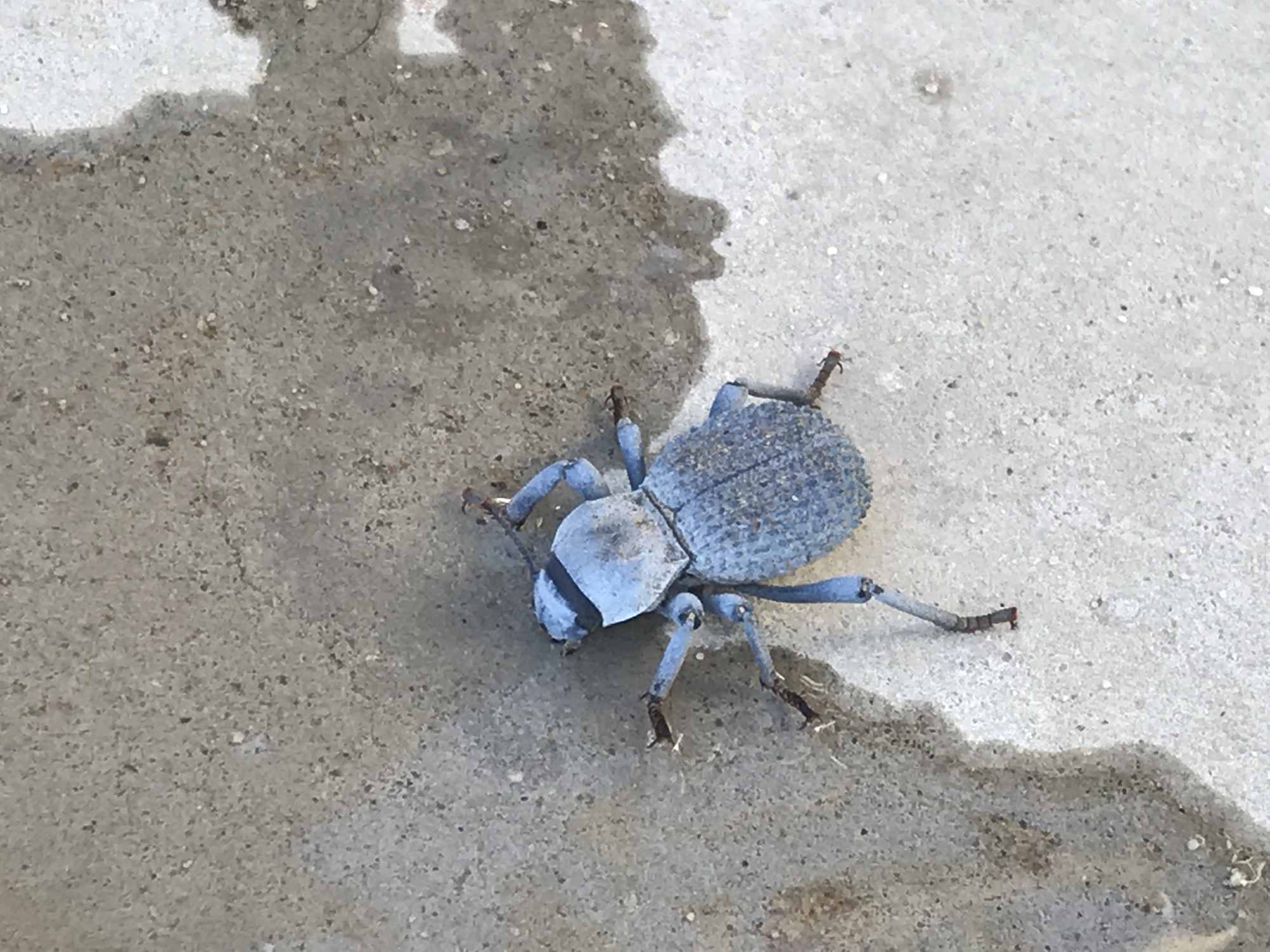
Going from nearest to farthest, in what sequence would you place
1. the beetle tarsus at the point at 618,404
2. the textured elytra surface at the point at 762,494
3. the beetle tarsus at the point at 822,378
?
the textured elytra surface at the point at 762,494, the beetle tarsus at the point at 618,404, the beetle tarsus at the point at 822,378

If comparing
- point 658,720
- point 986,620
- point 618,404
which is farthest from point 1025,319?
point 658,720

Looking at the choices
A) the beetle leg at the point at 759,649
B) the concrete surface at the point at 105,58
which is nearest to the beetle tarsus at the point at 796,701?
the beetle leg at the point at 759,649

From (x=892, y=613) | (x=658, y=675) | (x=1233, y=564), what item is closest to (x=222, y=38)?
(x=658, y=675)

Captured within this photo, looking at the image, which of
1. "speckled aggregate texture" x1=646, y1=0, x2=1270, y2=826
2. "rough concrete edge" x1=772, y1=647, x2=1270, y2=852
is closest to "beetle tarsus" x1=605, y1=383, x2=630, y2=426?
"speckled aggregate texture" x1=646, y1=0, x2=1270, y2=826

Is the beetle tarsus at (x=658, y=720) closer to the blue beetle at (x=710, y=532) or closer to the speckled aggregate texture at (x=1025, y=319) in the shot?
the blue beetle at (x=710, y=532)

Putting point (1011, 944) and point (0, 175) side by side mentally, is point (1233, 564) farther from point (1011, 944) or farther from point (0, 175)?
point (0, 175)

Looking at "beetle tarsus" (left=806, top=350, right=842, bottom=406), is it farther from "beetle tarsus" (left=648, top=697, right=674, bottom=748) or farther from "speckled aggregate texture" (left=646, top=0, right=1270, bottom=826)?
"beetle tarsus" (left=648, top=697, right=674, bottom=748)
